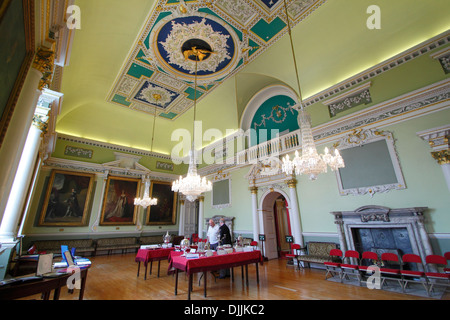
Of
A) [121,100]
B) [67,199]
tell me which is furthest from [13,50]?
[67,199]

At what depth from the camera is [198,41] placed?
6.66 meters

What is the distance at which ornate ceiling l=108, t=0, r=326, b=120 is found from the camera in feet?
18.5

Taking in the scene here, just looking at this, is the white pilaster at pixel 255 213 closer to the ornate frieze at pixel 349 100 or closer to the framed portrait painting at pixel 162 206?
the ornate frieze at pixel 349 100

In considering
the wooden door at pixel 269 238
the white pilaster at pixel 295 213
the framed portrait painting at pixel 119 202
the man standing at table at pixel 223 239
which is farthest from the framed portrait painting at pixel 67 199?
the white pilaster at pixel 295 213

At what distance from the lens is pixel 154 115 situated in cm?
1127

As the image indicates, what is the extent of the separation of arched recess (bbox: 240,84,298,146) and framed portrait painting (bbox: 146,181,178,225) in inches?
266

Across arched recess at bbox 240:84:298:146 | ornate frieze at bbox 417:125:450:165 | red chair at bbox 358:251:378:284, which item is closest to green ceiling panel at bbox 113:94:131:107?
arched recess at bbox 240:84:298:146

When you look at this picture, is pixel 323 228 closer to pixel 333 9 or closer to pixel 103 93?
pixel 333 9

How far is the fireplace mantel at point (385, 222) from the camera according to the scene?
476 centimetres

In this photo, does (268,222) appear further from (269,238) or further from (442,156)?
(442,156)

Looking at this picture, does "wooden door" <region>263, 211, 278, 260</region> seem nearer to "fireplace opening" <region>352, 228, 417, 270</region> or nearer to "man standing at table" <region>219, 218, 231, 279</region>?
"man standing at table" <region>219, 218, 231, 279</region>

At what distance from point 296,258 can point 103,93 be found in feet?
34.0

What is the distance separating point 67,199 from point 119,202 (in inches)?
94.0
